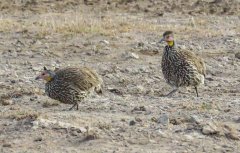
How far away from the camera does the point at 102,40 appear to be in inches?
731

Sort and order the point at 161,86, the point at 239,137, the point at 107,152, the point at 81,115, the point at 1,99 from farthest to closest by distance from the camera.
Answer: the point at 161,86 → the point at 1,99 → the point at 81,115 → the point at 239,137 → the point at 107,152

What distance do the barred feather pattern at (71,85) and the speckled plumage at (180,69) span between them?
1677 mm

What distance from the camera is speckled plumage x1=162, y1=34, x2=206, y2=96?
1279 cm

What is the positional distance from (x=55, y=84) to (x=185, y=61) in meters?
2.54

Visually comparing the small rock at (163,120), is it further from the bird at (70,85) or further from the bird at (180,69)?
the bird at (180,69)

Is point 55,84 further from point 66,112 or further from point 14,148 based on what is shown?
point 14,148

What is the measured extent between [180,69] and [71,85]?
2.24 meters

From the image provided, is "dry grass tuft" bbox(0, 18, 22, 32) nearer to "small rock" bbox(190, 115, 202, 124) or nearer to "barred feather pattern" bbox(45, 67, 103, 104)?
"barred feather pattern" bbox(45, 67, 103, 104)

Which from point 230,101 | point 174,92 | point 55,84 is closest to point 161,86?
point 174,92

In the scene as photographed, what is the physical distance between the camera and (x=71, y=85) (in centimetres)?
1147

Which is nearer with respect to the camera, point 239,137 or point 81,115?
point 239,137

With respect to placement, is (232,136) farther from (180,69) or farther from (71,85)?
(180,69)

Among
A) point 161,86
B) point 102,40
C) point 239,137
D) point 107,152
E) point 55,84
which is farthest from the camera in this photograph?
point 102,40

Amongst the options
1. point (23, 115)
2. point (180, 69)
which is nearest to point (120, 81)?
point (180, 69)
